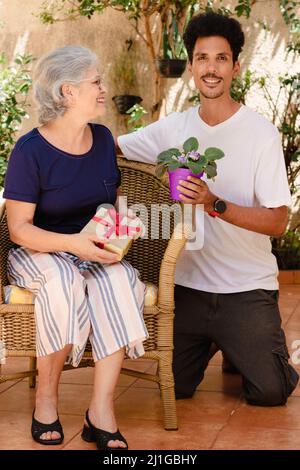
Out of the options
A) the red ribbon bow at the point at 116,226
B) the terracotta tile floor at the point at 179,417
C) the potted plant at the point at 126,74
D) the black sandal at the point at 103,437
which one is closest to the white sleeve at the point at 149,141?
the red ribbon bow at the point at 116,226

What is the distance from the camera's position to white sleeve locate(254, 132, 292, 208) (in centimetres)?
299

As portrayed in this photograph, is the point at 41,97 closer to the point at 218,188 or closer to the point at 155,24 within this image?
the point at 218,188

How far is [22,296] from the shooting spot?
9.07 feet

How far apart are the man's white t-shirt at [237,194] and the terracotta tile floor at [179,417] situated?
433mm

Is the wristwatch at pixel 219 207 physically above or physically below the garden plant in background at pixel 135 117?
→ below

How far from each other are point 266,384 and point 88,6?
323 cm

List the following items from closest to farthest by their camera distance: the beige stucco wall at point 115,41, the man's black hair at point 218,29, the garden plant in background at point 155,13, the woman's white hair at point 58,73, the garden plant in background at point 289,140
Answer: the woman's white hair at point 58,73 → the man's black hair at point 218,29 → the garden plant in background at point 155,13 → the garden plant in background at point 289,140 → the beige stucco wall at point 115,41

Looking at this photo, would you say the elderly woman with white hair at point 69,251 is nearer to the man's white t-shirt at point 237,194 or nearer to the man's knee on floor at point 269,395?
the man's white t-shirt at point 237,194

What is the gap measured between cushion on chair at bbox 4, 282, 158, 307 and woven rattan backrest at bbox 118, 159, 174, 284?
1.45 feet

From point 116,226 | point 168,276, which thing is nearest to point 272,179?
point 168,276

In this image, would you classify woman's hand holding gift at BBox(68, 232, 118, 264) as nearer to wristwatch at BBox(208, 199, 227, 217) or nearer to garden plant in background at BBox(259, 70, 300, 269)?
wristwatch at BBox(208, 199, 227, 217)

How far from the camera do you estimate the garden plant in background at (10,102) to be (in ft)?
18.2

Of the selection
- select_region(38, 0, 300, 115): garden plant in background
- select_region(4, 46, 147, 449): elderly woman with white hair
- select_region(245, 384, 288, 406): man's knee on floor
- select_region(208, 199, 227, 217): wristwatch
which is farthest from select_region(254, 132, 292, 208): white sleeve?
select_region(38, 0, 300, 115): garden plant in background

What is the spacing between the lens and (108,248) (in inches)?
105
